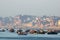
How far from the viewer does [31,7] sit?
313 centimetres

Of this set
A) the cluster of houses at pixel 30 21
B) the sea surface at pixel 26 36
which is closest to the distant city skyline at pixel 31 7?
the cluster of houses at pixel 30 21

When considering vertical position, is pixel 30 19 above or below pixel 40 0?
below

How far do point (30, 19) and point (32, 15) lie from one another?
0.24 feet

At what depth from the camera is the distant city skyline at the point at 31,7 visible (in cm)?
308

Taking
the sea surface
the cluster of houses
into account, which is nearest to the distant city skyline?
the cluster of houses

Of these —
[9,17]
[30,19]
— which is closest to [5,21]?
[9,17]

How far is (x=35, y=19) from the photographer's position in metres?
3.08

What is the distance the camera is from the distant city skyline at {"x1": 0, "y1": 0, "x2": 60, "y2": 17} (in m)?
3.08

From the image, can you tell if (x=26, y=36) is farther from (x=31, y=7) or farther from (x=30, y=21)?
(x=31, y=7)

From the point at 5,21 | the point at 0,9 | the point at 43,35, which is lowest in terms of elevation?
the point at 43,35

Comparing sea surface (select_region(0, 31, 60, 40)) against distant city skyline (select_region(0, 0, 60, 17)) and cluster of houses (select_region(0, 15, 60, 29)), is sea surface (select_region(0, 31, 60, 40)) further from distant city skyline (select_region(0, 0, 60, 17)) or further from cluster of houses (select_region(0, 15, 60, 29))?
distant city skyline (select_region(0, 0, 60, 17))

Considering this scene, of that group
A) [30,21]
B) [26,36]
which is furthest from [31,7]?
[26,36]

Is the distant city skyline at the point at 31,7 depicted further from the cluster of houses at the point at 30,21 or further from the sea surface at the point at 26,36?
the sea surface at the point at 26,36

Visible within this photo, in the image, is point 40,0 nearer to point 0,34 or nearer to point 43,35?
point 43,35
